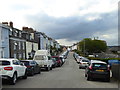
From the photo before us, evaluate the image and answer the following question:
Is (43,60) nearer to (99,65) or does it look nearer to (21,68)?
(21,68)

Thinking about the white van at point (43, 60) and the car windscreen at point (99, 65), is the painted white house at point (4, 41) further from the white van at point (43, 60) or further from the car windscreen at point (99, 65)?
the car windscreen at point (99, 65)

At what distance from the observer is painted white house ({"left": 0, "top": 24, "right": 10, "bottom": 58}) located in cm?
3304

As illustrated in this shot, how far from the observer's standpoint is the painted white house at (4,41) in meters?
33.0

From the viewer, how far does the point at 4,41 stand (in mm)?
34500

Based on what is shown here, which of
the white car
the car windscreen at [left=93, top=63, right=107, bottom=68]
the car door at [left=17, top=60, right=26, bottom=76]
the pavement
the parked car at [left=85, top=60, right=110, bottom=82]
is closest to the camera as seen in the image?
the pavement

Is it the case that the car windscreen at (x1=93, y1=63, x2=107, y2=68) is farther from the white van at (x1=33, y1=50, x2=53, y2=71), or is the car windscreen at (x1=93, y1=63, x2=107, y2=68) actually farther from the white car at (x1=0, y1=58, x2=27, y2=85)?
the white van at (x1=33, y1=50, x2=53, y2=71)

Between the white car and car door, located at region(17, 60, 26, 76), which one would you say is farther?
car door, located at region(17, 60, 26, 76)

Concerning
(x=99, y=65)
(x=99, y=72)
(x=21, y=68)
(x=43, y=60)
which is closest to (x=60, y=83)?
(x=21, y=68)

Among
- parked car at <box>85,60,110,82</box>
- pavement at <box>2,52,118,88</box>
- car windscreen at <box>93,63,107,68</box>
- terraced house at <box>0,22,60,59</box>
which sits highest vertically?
terraced house at <box>0,22,60,59</box>

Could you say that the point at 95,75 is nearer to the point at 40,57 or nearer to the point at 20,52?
the point at 40,57

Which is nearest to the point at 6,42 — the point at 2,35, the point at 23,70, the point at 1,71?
the point at 2,35

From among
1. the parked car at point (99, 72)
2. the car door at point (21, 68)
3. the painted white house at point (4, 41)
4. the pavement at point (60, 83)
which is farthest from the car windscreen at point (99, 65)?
the painted white house at point (4, 41)

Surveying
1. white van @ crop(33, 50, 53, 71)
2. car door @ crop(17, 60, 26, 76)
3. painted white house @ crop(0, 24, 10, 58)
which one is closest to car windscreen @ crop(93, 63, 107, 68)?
car door @ crop(17, 60, 26, 76)

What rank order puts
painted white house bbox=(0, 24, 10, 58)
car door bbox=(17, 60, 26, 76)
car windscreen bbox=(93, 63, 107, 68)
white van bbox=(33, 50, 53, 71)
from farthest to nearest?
painted white house bbox=(0, 24, 10, 58), white van bbox=(33, 50, 53, 71), car windscreen bbox=(93, 63, 107, 68), car door bbox=(17, 60, 26, 76)
